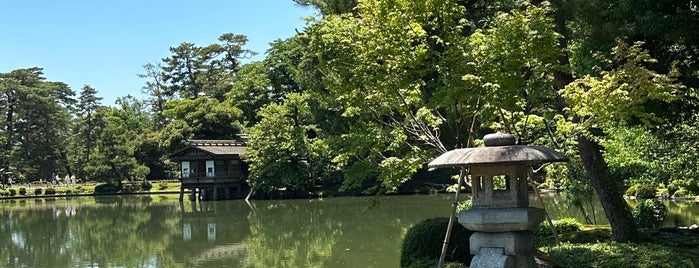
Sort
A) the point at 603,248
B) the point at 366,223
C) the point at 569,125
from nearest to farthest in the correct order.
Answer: the point at 603,248 < the point at 569,125 < the point at 366,223

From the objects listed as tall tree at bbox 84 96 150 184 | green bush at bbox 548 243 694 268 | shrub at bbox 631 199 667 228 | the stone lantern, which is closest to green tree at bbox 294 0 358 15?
the stone lantern

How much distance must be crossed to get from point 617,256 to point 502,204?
4.88 ft

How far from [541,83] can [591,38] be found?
830 mm

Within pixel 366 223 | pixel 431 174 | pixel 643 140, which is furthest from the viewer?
pixel 431 174

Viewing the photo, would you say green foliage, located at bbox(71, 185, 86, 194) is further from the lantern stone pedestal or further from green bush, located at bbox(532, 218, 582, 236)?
the lantern stone pedestal

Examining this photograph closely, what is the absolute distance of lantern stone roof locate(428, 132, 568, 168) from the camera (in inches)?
207

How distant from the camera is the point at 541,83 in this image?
7.75 metres

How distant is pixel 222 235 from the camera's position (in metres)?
16.1

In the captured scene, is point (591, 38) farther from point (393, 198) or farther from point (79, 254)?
point (393, 198)

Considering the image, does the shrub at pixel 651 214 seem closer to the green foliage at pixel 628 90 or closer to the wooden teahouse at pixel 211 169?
the green foliage at pixel 628 90

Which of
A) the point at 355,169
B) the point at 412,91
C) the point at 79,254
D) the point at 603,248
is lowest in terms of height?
the point at 79,254

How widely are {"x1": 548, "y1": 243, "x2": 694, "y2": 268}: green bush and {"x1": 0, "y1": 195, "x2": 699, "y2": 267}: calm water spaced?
4.21m

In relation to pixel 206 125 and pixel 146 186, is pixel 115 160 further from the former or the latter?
pixel 206 125

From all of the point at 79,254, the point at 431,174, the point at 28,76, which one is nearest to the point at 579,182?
the point at 79,254
